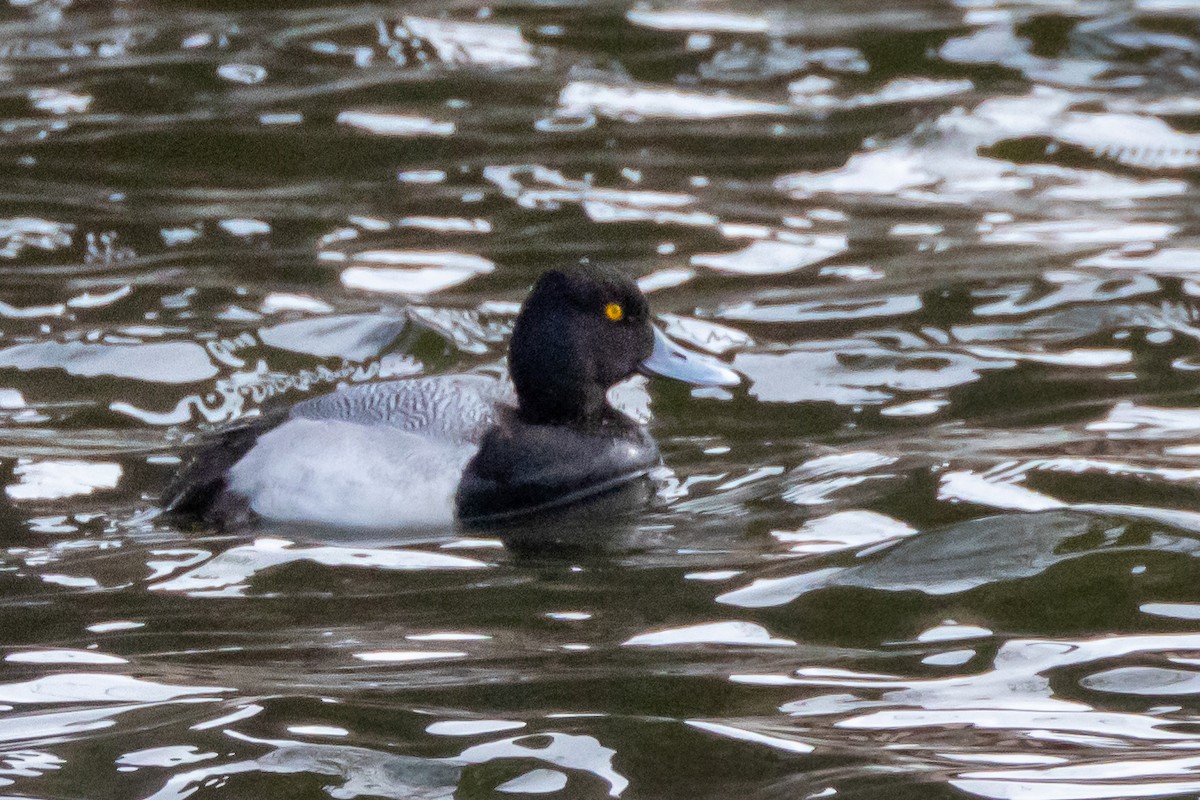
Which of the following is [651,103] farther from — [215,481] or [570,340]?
[215,481]

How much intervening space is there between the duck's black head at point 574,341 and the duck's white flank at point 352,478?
17.7 inches

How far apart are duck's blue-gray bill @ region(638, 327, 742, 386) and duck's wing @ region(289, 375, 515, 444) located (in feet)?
1.95

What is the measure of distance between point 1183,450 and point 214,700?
3.48 meters

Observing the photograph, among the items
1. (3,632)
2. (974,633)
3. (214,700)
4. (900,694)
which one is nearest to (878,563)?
(974,633)

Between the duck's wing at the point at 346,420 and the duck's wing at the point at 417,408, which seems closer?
the duck's wing at the point at 346,420

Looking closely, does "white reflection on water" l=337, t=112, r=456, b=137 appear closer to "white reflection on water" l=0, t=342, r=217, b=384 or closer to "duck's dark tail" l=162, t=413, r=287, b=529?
"white reflection on water" l=0, t=342, r=217, b=384

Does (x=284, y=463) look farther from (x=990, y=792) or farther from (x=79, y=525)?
(x=990, y=792)

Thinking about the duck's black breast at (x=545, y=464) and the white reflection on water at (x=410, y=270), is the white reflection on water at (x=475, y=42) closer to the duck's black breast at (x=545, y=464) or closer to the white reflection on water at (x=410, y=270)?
the white reflection on water at (x=410, y=270)

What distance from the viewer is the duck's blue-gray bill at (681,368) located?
263 inches

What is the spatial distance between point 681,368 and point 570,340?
0.52 meters

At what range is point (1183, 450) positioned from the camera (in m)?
6.16

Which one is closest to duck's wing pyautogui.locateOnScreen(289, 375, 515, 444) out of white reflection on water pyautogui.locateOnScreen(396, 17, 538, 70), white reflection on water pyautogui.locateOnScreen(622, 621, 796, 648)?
white reflection on water pyautogui.locateOnScreen(622, 621, 796, 648)

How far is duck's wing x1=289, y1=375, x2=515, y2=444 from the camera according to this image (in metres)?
6.16

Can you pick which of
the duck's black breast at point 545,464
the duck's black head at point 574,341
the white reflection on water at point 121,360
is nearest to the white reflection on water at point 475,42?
the white reflection on water at point 121,360
